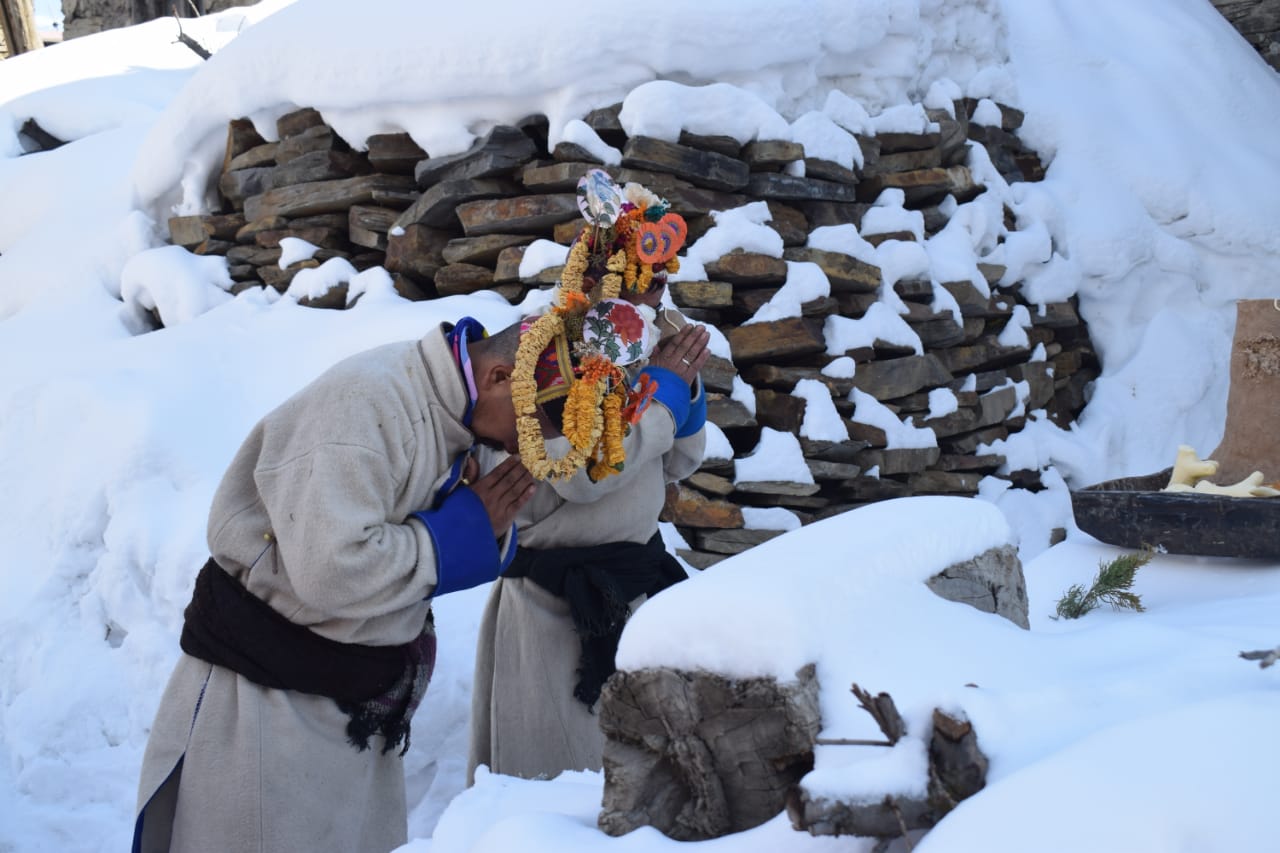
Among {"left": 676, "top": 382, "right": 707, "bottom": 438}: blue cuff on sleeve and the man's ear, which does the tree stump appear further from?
the man's ear

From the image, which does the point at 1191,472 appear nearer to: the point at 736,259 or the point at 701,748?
the point at 736,259

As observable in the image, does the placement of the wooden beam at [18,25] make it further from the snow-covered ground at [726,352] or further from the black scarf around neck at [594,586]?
the black scarf around neck at [594,586]

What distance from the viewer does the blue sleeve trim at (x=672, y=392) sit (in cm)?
255

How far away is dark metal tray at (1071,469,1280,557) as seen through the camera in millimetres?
2789

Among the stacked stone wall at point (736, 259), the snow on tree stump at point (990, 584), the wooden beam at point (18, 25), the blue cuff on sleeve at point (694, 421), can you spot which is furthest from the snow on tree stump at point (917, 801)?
the wooden beam at point (18, 25)

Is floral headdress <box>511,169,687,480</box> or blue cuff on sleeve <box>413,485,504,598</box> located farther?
floral headdress <box>511,169,687,480</box>

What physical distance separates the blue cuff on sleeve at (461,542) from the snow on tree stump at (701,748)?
1.59 feet

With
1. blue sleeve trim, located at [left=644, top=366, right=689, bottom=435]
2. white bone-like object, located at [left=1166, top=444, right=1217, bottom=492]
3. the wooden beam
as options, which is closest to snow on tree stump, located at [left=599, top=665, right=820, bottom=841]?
blue sleeve trim, located at [left=644, top=366, right=689, bottom=435]

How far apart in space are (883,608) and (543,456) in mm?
723

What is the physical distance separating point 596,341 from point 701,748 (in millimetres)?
925

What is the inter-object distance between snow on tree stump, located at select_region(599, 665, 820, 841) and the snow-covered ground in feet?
0.13

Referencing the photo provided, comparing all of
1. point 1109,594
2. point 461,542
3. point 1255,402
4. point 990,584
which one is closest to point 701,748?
point 461,542

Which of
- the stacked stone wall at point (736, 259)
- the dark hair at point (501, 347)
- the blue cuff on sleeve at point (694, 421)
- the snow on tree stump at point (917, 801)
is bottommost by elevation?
the stacked stone wall at point (736, 259)

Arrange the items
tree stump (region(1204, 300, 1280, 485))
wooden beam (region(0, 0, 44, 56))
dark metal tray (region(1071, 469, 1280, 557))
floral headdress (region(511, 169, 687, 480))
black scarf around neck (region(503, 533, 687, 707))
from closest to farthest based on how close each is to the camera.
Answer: floral headdress (region(511, 169, 687, 480)) → black scarf around neck (region(503, 533, 687, 707)) → dark metal tray (region(1071, 469, 1280, 557)) → tree stump (region(1204, 300, 1280, 485)) → wooden beam (region(0, 0, 44, 56))
